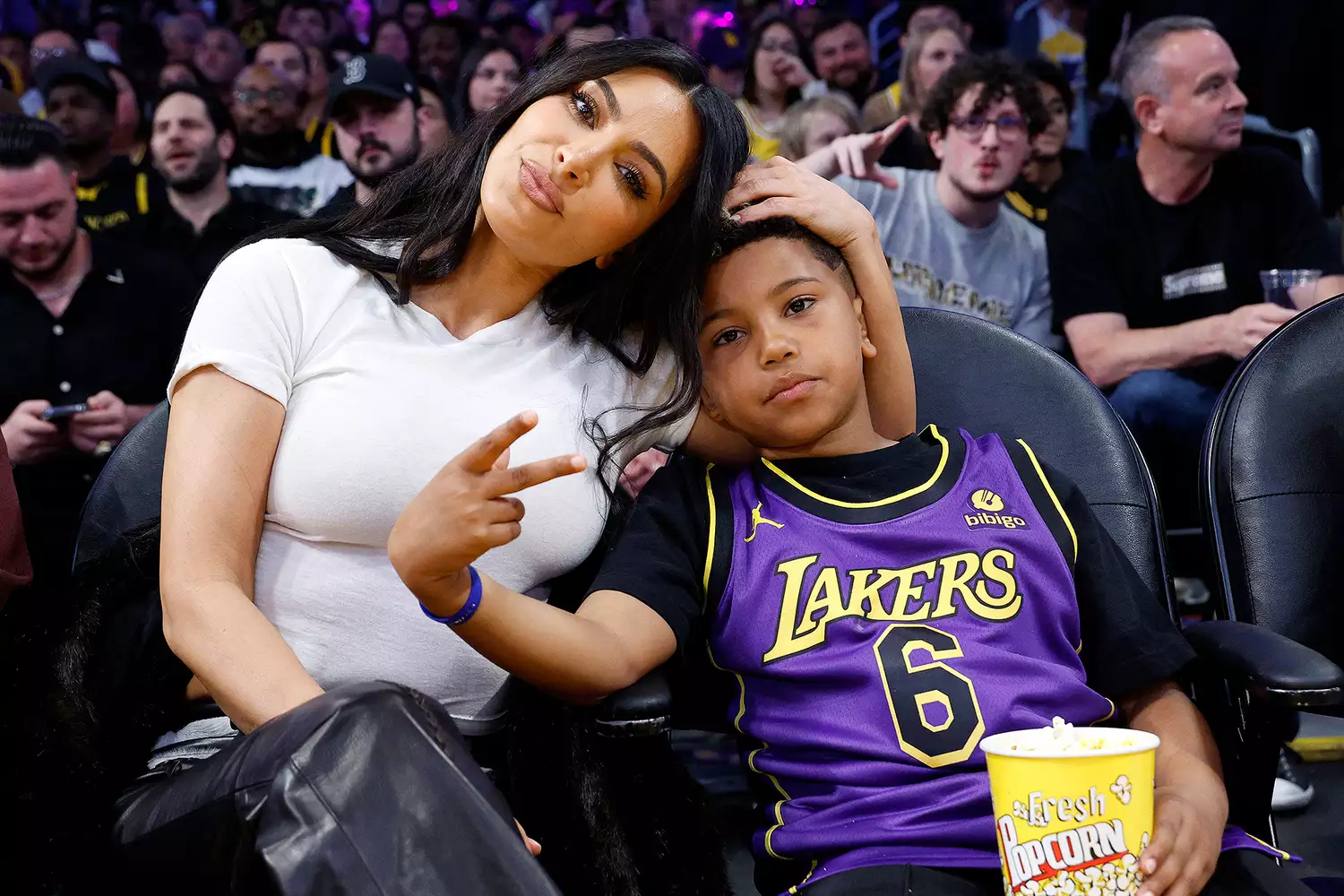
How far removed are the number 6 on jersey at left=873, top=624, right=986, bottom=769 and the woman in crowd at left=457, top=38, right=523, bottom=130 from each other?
3.82 m

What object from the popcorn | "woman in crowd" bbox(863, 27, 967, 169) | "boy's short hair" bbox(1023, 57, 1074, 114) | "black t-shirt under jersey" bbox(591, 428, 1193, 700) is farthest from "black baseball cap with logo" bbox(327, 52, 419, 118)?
the popcorn

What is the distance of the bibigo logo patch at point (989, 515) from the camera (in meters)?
1.51

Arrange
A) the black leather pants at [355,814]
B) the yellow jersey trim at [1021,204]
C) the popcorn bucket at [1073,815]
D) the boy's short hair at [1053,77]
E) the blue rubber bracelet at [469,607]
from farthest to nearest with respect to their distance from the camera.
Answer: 1. the boy's short hair at [1053,77]
2. the yellow jersey trim at [1021,204]
3. the blue rubber bracelet at [469,607]
4. the popcorn bucket at [1073,815]
5. the black leather pants at [355,814]

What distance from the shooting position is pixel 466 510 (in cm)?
112

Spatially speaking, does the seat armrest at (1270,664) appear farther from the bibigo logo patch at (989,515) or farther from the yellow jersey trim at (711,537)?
the yellow jersey trim at (711,537)

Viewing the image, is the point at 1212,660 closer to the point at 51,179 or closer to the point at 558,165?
Result: the point at 558,165

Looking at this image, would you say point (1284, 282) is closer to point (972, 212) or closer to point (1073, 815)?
point (972, 212)

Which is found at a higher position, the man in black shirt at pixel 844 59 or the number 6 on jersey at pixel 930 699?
the man in black shirt at pixel 844 59

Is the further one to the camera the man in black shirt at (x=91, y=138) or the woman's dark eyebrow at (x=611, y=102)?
the man in black shirt at (x=91, y=138)

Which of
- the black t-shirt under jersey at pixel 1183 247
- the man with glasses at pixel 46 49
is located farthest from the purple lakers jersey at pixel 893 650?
the man with glasses at pixel 46 49

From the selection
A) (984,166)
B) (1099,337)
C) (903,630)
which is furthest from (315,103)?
(903,630)

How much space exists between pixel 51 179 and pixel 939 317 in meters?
2.38

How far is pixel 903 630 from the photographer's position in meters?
1.42

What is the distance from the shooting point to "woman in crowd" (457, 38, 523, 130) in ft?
16.1
